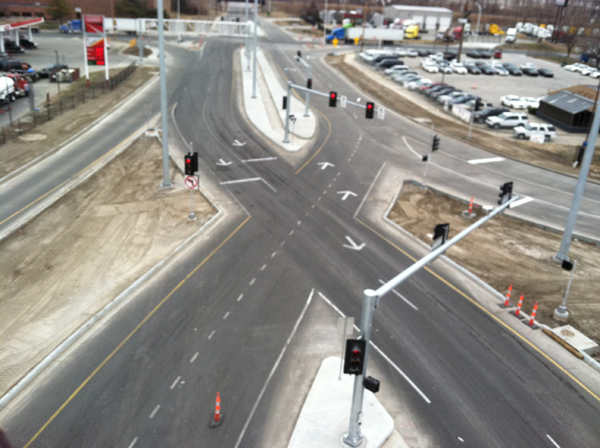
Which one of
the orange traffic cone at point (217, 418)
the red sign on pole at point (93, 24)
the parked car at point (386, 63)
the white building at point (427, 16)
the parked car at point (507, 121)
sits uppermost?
the white building at point (427, 16)

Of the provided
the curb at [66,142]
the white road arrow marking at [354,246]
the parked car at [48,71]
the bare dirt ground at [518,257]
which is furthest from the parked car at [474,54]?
the white road arrow marking at [354,246]

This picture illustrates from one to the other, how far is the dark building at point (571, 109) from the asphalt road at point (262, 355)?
114 ft

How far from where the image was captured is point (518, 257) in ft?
93.2

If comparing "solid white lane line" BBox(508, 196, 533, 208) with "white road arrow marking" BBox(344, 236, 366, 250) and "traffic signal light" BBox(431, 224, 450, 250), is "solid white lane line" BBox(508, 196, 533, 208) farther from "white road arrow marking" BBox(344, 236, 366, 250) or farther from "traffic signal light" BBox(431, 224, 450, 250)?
"traffic signal light" BBox(431, 224, 450, 250)

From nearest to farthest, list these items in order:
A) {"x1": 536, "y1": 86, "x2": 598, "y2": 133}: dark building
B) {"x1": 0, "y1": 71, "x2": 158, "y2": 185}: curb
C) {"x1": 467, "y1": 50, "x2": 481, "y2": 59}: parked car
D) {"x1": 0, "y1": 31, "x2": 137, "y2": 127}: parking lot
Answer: {"x1": 0, "y1": 71, "x2": 158, "y2": 185}: curb
{"x1": 0, "y1": 31, "x2": 137, "y2": 127}: parking lot
{"x1": 536, "y1": 86, "x2": 598, "y2": 133}: dark building
{"x1": 467, "y1": 50, "x2": 481, "y2": 59}: parked car

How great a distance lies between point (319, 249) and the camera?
2786 centimetres

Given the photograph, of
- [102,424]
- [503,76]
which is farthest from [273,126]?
[503,76]

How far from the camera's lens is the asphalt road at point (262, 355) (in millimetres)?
16531

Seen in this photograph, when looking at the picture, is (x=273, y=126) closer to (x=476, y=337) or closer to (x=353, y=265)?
(x=353, y=265)

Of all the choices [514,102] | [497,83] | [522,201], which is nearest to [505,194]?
[522,201]

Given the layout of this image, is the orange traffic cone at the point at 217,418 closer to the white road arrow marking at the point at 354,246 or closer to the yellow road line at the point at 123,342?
the yellow road line at the point at 123,342

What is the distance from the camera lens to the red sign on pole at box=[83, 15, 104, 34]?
56.3m

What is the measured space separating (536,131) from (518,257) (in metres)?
28.1

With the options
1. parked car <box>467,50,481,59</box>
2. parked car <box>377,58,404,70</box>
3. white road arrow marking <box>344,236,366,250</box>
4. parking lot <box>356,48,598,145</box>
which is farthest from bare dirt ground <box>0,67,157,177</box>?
parked car <box>467,50,481,59</box>
